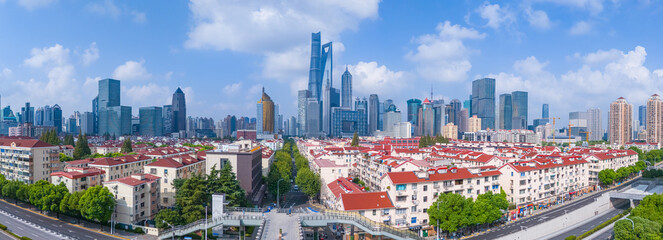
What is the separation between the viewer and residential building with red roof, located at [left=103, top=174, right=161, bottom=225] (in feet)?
138

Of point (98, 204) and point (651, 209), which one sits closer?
point (651, 209)

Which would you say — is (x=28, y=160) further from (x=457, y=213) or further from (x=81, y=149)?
(x=457, y=213)

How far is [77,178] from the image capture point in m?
48.4

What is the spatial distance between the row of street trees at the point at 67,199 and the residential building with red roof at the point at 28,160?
5.73 meters

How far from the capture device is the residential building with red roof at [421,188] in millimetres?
42031

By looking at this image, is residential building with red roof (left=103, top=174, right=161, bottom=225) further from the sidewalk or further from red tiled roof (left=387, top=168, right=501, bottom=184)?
red tiled roof (left=387, top=168, right=501, bottom=184)

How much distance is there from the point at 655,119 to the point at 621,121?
11.3 metres

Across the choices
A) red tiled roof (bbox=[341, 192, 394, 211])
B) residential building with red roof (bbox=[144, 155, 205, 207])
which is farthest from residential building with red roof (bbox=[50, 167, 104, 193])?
red tiled roof (bbox=[341, 192, 394, 211])

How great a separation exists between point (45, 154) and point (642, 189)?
9721cm

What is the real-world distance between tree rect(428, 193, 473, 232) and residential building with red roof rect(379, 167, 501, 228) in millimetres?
3392

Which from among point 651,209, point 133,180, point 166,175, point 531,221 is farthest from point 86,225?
point 651,209

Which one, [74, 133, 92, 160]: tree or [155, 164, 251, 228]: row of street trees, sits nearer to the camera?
[155, 164, 251, 228]: row of street trees

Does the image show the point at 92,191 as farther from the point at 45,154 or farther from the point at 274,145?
the point at 274,145

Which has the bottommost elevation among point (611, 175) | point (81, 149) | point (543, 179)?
point (611, 175)
